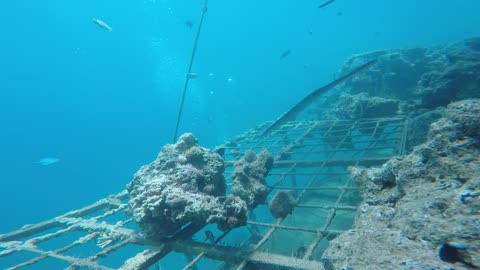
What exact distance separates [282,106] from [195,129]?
26.7 meters

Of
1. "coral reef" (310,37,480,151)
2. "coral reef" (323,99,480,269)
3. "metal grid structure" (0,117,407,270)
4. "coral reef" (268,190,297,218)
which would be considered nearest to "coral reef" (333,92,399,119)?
"coral reef" (310,37,480,151)

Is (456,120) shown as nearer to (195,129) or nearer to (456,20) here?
(195,129)

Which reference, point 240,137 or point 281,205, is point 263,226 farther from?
point 240,137

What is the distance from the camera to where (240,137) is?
36.6ft

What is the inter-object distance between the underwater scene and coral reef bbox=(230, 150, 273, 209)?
3cm

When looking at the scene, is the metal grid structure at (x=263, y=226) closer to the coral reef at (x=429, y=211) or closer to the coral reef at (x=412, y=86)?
the coral reef at (x=412, y=86)

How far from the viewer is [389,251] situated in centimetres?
187

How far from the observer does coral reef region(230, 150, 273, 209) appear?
17.3 ft

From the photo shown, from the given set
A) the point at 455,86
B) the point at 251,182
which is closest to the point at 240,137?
the point at 251,182

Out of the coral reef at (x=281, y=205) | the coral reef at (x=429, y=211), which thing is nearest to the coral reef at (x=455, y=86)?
the coral reef at (x=281, y=205)

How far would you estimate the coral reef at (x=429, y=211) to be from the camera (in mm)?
1752

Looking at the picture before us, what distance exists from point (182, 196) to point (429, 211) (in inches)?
130

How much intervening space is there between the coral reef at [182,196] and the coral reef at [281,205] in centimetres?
100

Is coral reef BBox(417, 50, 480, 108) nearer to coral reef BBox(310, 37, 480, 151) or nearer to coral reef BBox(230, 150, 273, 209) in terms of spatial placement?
coral reef BBox(310, 37, 480, 151)
